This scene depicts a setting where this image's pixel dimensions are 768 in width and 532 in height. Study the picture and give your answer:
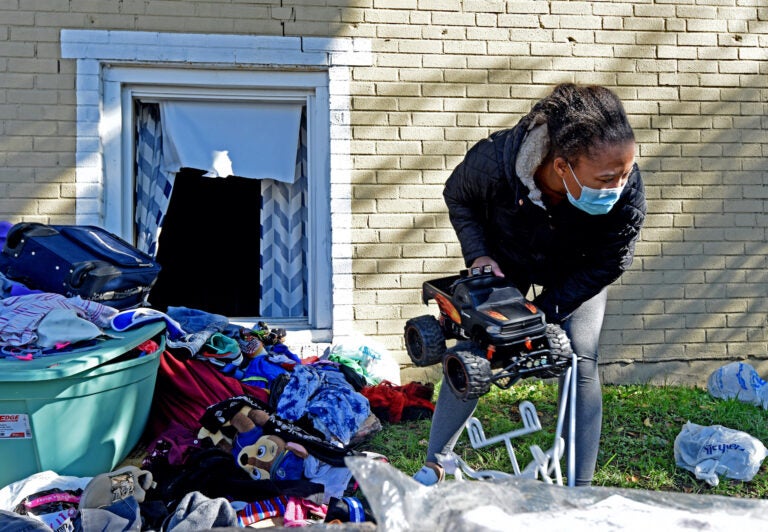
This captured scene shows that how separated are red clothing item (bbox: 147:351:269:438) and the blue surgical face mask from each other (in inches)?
85.0

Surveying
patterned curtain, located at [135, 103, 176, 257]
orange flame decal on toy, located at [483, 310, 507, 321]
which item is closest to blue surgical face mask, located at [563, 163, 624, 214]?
orange flame decal on toy, located at [483, 310, 507, 321]

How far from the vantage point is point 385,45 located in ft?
16.4

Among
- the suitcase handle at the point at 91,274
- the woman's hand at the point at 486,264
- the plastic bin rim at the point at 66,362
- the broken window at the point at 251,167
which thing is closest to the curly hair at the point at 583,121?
the woman's hand at the point at 486,264

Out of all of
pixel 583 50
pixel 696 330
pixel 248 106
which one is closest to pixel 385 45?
pixel 248 106

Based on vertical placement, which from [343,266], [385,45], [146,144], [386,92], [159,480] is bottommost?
[159,480]

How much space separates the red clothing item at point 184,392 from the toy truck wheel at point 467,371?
1.89m

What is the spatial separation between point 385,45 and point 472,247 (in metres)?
2.79

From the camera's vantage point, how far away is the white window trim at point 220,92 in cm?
474

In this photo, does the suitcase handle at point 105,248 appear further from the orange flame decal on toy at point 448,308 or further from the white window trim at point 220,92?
the orange flame decal on toy at point 448,308

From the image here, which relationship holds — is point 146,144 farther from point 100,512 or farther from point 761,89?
point 761,89

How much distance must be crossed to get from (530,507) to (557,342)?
3.60 feet

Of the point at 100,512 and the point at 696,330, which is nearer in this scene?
the point at 100,512

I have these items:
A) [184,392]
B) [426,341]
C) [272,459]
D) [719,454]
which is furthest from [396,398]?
[426,341]

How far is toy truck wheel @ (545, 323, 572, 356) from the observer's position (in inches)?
89.7
